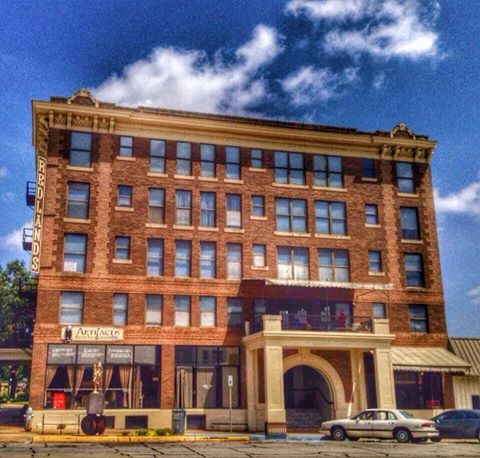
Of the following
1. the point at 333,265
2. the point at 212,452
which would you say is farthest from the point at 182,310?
the point at 212,452

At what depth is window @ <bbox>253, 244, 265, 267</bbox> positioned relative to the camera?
125ft

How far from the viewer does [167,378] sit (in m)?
34.9

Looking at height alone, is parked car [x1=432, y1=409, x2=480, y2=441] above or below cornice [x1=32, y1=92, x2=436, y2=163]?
below

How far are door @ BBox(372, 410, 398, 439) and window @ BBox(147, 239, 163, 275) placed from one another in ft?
48.3

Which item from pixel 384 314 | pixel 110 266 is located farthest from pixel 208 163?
pixel 384 314

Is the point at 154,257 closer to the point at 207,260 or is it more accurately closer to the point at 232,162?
the point at 207,260

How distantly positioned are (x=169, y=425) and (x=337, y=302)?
12310mm

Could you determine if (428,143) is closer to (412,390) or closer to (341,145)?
(341,145)

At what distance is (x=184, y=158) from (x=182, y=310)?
30.1 ft

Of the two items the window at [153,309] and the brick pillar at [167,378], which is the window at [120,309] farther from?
the brick pillar at [167,378]

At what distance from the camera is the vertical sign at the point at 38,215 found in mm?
33906

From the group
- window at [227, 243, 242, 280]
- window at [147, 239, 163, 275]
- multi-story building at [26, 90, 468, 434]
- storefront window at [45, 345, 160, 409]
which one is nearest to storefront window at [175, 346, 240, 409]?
multi-story building at [26, 90, 468, 434]

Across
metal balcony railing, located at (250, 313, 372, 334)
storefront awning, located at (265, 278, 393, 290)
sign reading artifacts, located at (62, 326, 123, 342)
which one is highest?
storefront awning, located at (265, 278, 393, 290)

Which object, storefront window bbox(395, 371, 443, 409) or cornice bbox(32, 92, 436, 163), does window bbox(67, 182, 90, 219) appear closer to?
cornice bbox(32, 92, 436, 163)
